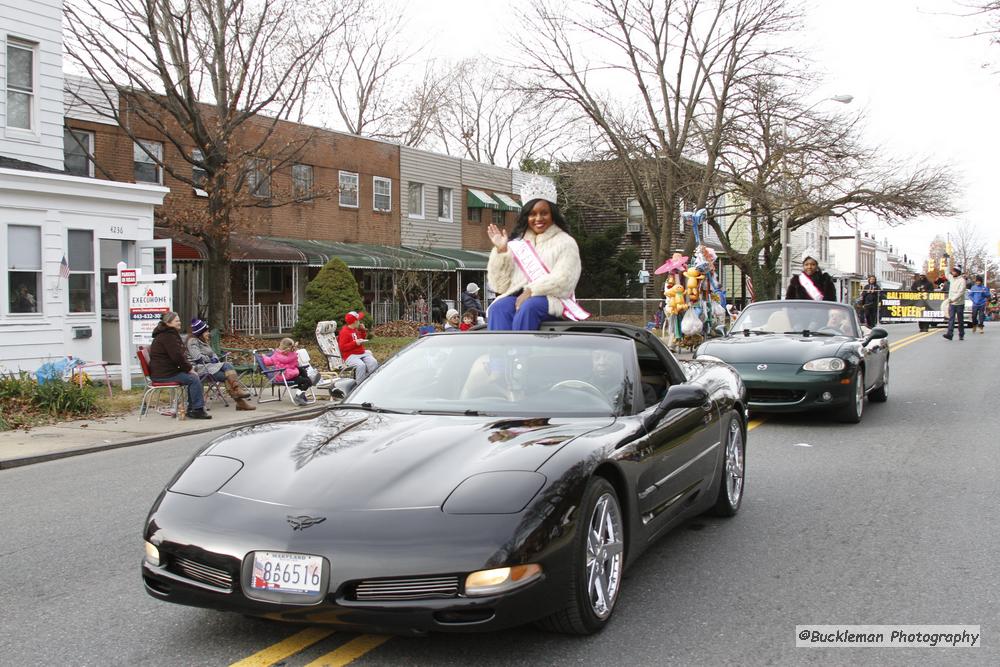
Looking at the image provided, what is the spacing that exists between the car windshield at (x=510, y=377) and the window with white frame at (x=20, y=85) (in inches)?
616

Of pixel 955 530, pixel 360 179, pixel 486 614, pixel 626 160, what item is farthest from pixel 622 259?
pixel 486 614

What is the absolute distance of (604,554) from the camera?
4.02 meters

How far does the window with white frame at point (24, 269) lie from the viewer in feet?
50.9

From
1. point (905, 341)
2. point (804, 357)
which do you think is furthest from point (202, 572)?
point (905, 341)

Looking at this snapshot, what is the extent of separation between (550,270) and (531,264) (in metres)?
0.16

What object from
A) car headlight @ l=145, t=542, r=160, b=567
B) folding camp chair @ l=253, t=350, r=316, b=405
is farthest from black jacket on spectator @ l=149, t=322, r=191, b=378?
car headlight @ l=145, t=542, r=160, b=567

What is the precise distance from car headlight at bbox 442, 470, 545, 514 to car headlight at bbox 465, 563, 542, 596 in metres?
0.23

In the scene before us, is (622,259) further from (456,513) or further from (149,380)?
(456,513)

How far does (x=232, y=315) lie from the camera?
27312 millimetres

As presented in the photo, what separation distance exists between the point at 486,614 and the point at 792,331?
8960 mm

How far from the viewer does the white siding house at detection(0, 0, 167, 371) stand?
15492mm

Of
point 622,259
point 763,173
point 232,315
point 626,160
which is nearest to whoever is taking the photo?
point 232,315

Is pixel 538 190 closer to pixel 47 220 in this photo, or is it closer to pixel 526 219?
pixel 526 219

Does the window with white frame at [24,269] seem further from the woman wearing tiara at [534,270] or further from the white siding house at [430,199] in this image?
the white siding house at [430,199]
